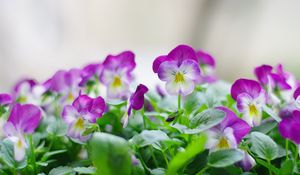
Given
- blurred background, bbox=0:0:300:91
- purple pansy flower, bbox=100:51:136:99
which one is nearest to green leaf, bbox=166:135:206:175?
purple pansy flower, bbox=100:51:136:99

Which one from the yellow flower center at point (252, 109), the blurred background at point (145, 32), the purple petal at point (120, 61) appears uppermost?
the purple petal at point (120, 61)

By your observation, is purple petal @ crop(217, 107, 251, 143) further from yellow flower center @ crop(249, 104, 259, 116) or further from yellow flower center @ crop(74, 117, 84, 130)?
yellow flower center @ crop(74, 117, 84, 130)

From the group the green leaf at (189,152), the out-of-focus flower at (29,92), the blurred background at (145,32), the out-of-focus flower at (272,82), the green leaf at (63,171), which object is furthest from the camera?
the blurred background at (145,32)

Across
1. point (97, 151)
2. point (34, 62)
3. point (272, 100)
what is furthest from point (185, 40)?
point (97, 151)

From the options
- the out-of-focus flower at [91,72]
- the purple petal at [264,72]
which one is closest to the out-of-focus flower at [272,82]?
the purple petal at [264,72]

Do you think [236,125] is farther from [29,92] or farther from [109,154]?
[29,92]

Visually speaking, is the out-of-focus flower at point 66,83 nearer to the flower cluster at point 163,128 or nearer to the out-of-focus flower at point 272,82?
the flower cluster at point 163,128

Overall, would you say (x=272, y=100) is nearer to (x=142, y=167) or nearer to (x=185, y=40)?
(x=142, y=167)

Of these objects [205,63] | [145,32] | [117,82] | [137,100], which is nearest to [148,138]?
[137,100]
